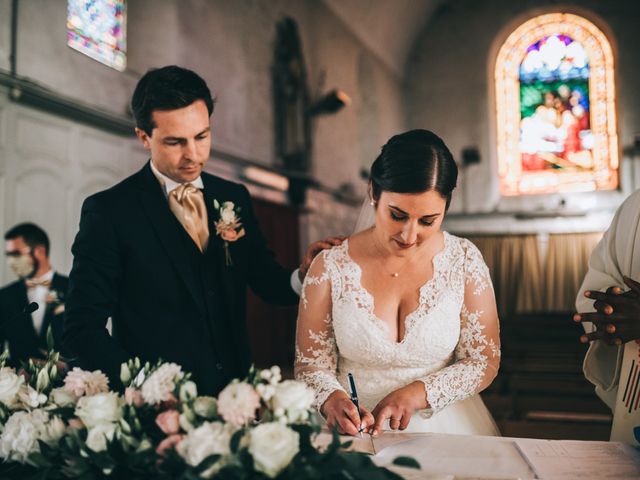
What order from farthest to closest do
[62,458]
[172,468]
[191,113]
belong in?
[191,113], [62,458], [172,468]

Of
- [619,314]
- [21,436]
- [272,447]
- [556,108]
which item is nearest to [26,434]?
[21,436]

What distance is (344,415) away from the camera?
1.87m

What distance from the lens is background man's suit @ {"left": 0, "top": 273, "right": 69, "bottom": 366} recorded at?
462cm

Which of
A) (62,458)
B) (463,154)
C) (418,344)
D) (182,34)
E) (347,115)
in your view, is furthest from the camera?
(463,154)

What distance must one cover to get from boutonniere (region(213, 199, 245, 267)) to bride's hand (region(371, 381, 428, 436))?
794mm

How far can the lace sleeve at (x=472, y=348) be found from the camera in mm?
2158

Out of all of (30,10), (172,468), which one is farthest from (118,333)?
(30,10)

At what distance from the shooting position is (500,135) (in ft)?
A: 45.9

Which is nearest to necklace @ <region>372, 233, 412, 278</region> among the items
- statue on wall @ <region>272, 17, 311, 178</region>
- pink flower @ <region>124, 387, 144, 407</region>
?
pink flower @ <region>124, 387, 144, 407</region>

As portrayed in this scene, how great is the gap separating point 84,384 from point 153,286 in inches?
35.1

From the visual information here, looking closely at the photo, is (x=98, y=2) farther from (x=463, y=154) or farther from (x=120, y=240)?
(x=463, y=154)

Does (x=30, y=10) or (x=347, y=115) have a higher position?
(x=347, y=115)

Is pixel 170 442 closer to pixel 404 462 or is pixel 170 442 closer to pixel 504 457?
pixel 404 462

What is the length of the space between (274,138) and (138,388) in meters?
8.32
